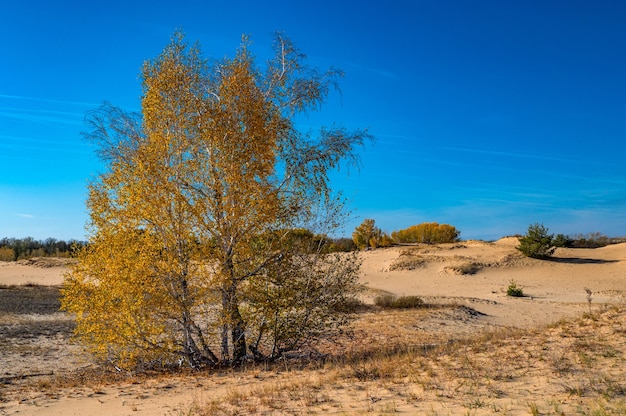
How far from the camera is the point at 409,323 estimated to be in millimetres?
18969

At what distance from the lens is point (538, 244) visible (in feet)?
137

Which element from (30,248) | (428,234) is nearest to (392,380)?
(428,234)

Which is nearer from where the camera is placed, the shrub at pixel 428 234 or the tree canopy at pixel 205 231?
the tree canopy at pixel 205 231

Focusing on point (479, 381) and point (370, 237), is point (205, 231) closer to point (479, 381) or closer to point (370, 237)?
point (479, 381)

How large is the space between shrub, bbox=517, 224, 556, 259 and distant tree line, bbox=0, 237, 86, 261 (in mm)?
51512

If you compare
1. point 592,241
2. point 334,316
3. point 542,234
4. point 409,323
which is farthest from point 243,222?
point 592,241

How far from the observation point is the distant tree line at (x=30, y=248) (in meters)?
71.8

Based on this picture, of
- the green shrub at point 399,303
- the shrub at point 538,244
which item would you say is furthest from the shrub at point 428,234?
the green shrub at point 399,303

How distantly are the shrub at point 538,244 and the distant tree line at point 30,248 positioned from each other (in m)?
51.5

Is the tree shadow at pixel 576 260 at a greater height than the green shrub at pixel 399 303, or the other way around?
the tree shadow at pixel 576 260

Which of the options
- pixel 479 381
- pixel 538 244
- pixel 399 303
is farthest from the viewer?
pixel 538 244

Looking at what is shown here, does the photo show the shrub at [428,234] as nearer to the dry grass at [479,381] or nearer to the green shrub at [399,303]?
the green shrub at [399,303]

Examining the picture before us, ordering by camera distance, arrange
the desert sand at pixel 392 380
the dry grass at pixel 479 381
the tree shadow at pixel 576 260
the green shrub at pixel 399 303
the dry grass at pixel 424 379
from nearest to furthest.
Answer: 1. the dry grass at pixel 479 381
2. the dry grass at pixel 424 379
3. the desert sand at pixel 392 380
4. the green shrub at pixel 399 303
5. the tree shadow at pixel 576 260

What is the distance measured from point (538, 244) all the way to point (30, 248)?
77840 mm
